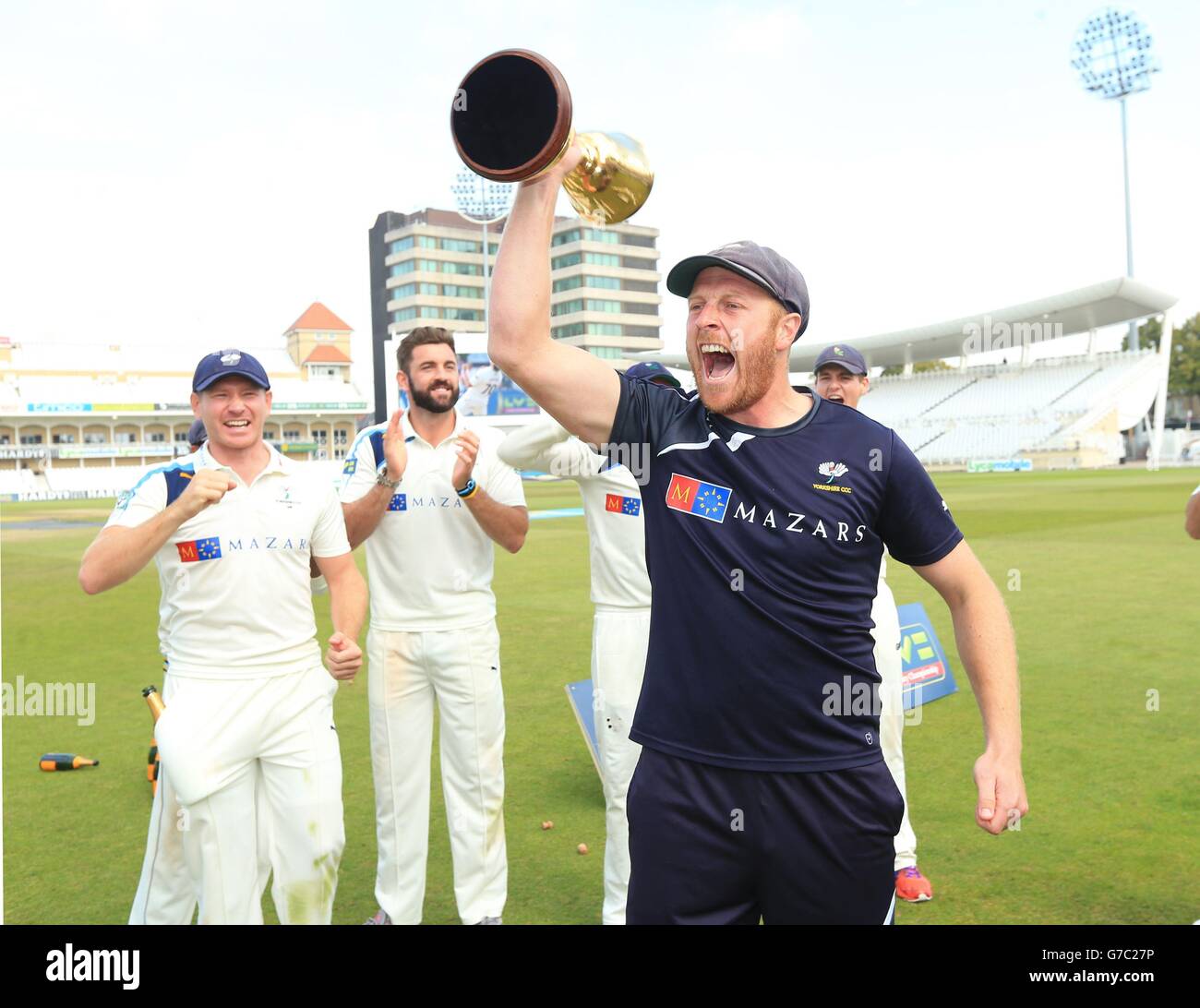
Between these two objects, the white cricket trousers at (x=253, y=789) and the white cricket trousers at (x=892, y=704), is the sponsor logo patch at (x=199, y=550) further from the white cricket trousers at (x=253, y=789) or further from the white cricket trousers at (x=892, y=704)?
the white cricket trousers at (x=892, y=704)

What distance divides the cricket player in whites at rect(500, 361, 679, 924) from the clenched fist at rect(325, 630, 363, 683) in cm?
130

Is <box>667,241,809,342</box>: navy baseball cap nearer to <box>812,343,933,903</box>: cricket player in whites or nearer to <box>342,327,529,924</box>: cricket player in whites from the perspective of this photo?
<box>812,343,933,903</box>: cricket player in whites

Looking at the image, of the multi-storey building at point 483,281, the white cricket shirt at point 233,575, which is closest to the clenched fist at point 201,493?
the white cricket shirt at point 233,575

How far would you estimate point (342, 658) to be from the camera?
149 inches

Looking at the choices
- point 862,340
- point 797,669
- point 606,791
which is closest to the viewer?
point 797,669

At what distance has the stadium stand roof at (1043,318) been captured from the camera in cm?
5997

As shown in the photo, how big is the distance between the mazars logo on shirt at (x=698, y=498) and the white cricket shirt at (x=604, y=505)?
2.02 m

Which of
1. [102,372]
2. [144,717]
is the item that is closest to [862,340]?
[102,372]

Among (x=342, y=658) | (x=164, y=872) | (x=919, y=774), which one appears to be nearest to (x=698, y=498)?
(x=342, y=658)

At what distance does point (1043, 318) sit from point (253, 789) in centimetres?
6926
